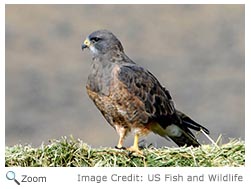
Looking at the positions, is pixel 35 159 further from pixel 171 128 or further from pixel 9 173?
pixel 171 128

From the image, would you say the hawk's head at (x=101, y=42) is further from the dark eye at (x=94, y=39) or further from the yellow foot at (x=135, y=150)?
the yellow foot at (x=135, y=150)

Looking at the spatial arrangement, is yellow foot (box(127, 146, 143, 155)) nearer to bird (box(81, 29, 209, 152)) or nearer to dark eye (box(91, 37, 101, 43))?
bird (box(81, 29, 209, 152))

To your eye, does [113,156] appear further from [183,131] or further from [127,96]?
[183,131]

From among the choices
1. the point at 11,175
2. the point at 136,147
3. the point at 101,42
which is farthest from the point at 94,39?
the point at 11,175

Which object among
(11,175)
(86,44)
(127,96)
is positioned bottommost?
(11,175)

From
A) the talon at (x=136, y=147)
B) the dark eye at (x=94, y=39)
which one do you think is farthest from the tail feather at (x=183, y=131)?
the dark eye at (x=94, y=39)

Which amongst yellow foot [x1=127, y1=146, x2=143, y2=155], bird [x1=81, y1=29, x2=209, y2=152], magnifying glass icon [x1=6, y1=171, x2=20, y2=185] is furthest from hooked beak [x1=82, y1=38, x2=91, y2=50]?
magnifying glass icon [x1=6, y1=171, x2=20, y2=185]
